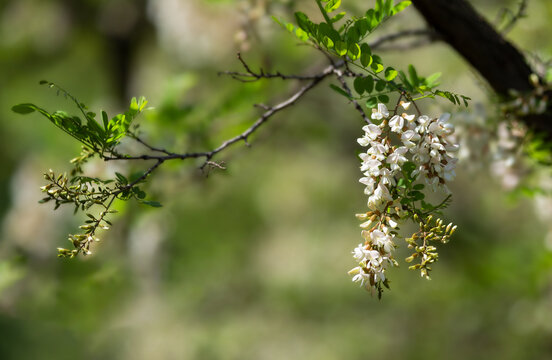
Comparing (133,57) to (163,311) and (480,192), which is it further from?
(480,192)

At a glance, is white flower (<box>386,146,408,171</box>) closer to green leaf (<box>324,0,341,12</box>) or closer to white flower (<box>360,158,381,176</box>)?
white flower (<box>360,158,381,176</box>)

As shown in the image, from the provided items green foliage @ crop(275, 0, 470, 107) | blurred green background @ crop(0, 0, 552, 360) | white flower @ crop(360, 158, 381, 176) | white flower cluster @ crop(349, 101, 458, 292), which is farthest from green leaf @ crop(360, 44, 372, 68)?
blurred green background @ crop(0, 0, 552, 360)

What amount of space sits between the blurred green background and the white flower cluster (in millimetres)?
858

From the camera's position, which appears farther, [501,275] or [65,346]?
[65,346]

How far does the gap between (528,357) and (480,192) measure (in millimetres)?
1919

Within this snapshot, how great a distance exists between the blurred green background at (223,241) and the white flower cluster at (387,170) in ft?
2.82

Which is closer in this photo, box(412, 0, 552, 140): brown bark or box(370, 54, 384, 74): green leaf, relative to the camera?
box(370, 54, 384, 74): green leaf

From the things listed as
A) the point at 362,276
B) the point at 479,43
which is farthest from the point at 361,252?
the point at 479,43

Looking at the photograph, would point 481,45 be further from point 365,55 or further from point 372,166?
point 372,166

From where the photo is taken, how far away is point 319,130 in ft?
12.7

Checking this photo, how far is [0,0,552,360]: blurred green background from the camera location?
8.41ft

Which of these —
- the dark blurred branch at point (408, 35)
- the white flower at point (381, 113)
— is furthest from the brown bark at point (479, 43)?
the white flower at point (381, 113)

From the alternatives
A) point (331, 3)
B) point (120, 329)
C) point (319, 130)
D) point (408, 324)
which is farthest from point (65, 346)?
point (331, 3)

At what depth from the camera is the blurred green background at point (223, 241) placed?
8.41ft
